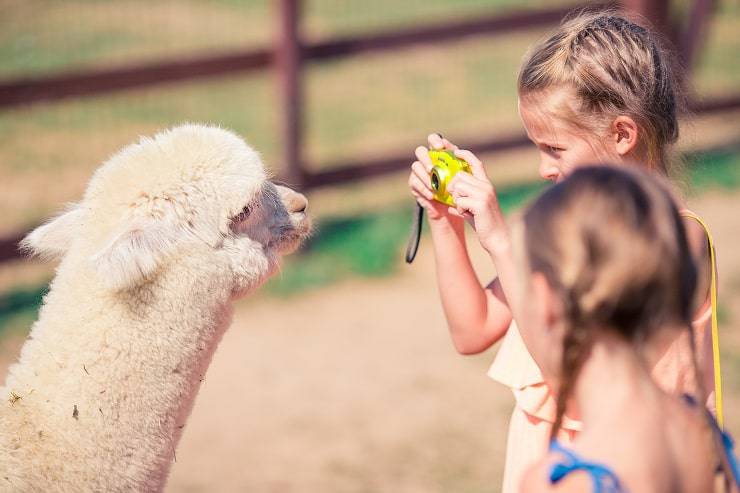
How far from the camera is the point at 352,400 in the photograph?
15.5 ft

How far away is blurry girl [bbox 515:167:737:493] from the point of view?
1413mm

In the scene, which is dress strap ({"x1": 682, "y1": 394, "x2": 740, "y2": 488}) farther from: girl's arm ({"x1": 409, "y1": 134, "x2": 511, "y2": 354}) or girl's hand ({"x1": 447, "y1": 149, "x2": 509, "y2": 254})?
girl's arm ({"x1": 409, "y1": 134, "x2": 511, "y2": 354})

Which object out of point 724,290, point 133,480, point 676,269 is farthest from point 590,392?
point 724,290

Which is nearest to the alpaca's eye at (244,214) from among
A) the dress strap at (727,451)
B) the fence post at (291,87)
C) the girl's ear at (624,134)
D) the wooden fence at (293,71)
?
the girl's ear at (624,134)

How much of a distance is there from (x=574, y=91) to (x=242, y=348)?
3.49 m

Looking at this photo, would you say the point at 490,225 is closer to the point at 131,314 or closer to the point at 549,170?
the point at 549,170

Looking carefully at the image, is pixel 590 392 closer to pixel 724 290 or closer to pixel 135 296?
pixel 135 296

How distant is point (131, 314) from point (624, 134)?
1.17m

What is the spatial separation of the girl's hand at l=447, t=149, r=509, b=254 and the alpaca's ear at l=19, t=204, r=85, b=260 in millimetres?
907

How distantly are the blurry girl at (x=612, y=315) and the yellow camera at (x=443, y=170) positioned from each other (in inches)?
24.6

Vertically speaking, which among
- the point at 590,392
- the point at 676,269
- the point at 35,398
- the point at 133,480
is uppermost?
the point at 676,269

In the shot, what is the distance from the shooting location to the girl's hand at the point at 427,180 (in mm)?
2242

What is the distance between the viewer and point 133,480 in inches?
82.0

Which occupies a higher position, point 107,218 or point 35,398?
point 107,218
